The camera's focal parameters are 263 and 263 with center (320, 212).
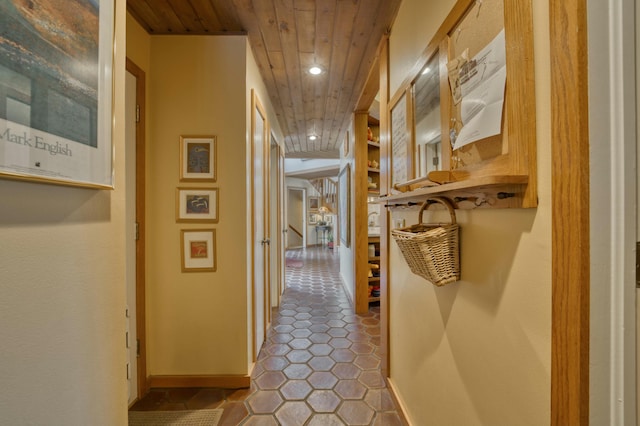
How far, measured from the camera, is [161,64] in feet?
6.01

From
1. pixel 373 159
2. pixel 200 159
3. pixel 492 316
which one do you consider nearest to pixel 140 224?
pixel 200 159

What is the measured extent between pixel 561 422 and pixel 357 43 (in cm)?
229

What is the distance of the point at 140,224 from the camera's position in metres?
1.75

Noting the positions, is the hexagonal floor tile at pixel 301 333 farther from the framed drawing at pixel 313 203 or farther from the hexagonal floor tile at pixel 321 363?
the framed drawing at pixel 313 203

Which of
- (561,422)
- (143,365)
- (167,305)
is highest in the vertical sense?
(561,422)

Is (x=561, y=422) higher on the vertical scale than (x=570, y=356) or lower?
lower

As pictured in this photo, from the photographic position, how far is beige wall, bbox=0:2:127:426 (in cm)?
49

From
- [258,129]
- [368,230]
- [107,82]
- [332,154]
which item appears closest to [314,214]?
[332,154]

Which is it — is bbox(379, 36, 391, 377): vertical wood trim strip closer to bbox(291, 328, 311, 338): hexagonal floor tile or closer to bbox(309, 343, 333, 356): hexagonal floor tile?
bbox(309, 343, 333, 356): hexagonal floor tile

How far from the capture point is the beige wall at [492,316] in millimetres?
600

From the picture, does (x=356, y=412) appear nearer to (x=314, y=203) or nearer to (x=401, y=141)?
(x=401, y=141)

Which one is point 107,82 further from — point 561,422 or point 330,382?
point 330,382

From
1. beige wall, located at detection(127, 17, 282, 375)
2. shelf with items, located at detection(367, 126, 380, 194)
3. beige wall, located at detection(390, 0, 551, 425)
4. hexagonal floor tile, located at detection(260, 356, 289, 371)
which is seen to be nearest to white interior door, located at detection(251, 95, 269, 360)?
hexagonal floor tile, located at detection(260, 356, 289, 371)

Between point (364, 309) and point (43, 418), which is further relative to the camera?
point (364, 309)
